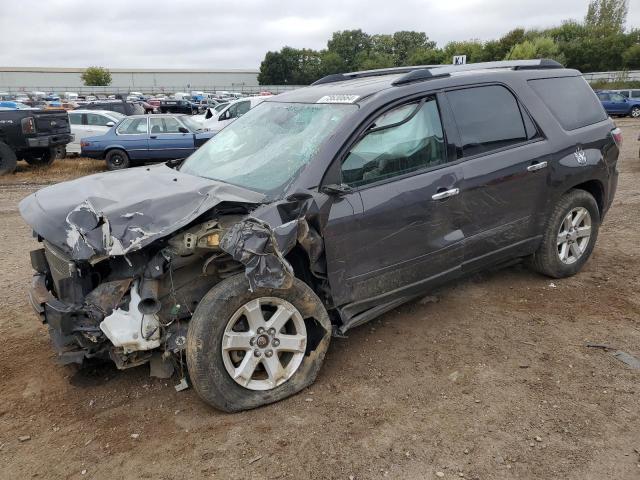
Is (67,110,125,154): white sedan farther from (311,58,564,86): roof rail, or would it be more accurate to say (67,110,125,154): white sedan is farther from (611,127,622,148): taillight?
(611,127,622,148): taillight

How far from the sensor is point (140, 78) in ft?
320

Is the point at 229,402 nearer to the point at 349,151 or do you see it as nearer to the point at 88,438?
the point at 88,438

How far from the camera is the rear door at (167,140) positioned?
559 inches

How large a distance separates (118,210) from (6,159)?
11848 mm

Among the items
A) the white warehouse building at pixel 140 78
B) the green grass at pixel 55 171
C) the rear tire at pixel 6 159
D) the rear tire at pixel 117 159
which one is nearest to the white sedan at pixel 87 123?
the green grass at pixel 55 171

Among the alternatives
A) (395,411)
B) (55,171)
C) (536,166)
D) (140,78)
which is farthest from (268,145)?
(140,78)

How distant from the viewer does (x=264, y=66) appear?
96250 mm

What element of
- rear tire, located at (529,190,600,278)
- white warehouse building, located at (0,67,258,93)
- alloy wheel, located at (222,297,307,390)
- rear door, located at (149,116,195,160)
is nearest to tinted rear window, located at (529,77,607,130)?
rear tire, located at (529,190,600,278)

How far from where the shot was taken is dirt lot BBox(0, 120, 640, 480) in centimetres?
272

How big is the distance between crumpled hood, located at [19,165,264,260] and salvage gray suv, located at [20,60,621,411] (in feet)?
0.04

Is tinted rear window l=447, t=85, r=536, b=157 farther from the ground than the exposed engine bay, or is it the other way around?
tinted rear window l=447, t=85, r=536, b=157

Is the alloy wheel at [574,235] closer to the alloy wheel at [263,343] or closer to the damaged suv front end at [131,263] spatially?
the alloy wheel at [263,343]

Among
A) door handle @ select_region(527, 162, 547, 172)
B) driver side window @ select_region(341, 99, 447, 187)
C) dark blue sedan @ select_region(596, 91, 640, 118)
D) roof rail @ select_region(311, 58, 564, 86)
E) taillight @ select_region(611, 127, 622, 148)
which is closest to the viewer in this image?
driver side window @ select_region(341, 99, 447, 187)

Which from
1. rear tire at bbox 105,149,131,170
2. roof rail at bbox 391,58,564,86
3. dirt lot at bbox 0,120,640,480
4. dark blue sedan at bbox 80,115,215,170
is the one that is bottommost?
dirt lot at bbox 0,120,640,480
